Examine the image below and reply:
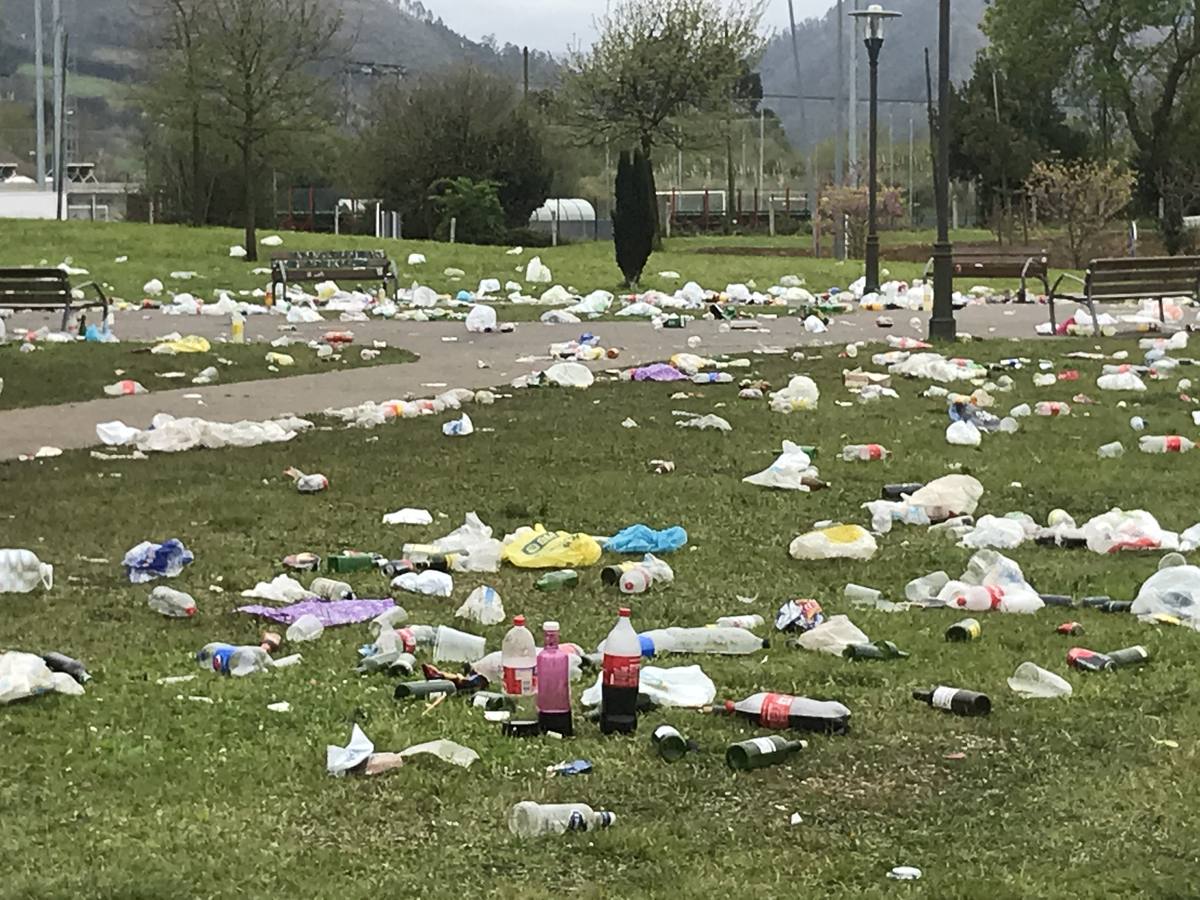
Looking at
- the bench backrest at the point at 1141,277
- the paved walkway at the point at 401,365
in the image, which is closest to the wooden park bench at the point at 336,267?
the paved walkway at the point at 401,365

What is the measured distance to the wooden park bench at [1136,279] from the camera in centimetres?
1809

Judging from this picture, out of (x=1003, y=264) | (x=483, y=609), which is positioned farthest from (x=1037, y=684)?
(x=1003, y=264)

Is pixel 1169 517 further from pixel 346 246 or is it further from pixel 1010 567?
pixel 346 246

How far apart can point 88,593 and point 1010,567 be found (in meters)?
3.58

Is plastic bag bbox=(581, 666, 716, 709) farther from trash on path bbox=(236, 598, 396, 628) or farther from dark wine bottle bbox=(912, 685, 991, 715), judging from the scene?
trash on path bbox=(236, 598, 396, 628)

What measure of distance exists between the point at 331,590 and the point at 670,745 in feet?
7.74

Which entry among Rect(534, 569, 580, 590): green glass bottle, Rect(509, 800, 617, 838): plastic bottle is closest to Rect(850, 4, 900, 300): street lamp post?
Rect(534, 569, 580, 590): green glass bottle

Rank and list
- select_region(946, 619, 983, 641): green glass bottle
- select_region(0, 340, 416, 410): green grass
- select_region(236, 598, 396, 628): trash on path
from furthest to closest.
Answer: select_region(0, 340, 416, 410): green grass
select_region(236, 598, 396, 628): trash on path
select_region(946, 619, 983, 641): green glass bottle

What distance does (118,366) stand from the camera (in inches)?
563

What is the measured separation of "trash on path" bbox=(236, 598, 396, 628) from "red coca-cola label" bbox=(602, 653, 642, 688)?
1609mm

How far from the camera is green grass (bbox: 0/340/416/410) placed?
1273 cm

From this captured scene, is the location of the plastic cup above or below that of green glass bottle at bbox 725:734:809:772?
above

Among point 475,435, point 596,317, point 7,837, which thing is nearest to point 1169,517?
point 475,435

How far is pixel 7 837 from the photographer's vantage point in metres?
3.73
